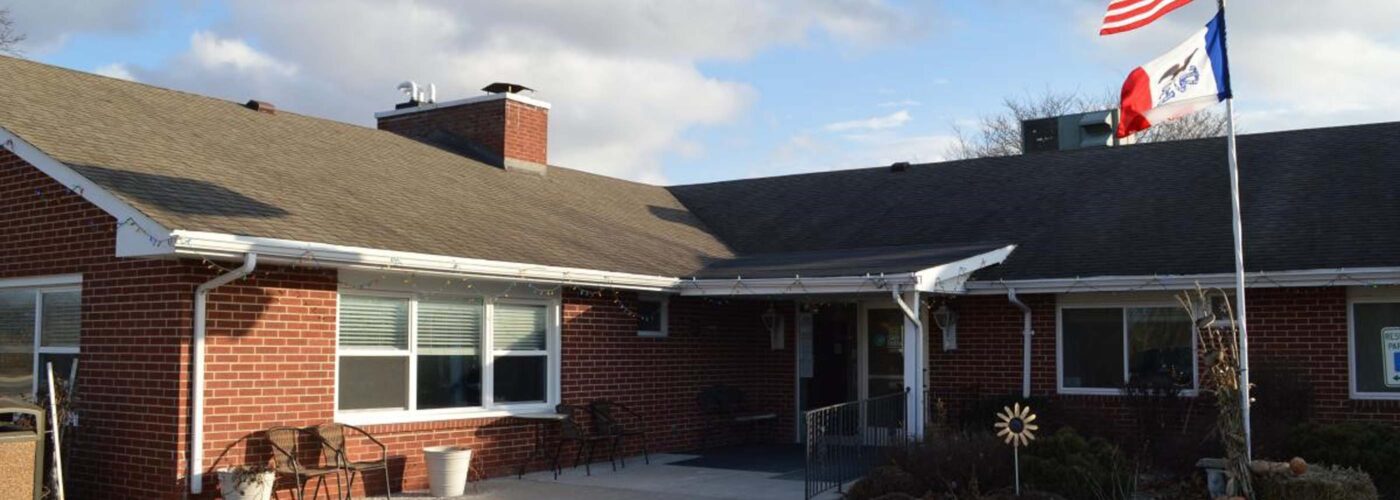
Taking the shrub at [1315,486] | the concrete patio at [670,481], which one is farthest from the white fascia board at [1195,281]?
the concrete patio at [670,481]

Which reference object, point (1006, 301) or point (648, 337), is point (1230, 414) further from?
point (648, 337)

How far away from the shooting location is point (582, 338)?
47.7 ft

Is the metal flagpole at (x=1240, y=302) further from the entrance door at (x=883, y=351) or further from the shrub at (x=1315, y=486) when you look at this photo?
the entrance door at (x=883, y=351)

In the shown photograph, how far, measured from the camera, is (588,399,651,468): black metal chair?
47.2 feet

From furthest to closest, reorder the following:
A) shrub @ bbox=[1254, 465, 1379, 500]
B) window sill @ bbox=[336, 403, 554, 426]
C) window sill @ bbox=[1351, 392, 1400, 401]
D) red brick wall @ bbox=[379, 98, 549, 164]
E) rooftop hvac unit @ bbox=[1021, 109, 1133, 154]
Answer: rooftop hvac unit @ bbox=[1021, 109, 1133, 154] < red brick wall @ bbox=[379, 98, 549, 164] < window sill @ bbox=[1351, 392, 1400, 401] < window sill @ bbox=[336, 403, 554, 426] < shrub @ bbox=[1254, 465, 1379, 500]

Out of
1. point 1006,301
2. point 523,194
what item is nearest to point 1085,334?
point 1006,301

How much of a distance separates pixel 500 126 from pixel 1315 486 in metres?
12.2

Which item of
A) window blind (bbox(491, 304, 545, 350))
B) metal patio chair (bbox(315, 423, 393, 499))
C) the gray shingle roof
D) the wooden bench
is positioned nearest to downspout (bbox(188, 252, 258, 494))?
the gray shingle roof

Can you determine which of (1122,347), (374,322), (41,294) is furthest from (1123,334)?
(41,294)

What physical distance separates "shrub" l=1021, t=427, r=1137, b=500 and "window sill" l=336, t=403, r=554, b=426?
5.23 metres

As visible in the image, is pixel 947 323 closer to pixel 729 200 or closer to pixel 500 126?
pixel 729 200

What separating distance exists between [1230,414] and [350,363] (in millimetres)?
7613

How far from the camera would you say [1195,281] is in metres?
13.8

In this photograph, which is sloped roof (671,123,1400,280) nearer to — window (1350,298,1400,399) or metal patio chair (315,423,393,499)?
window (1350,298,1400,399)
